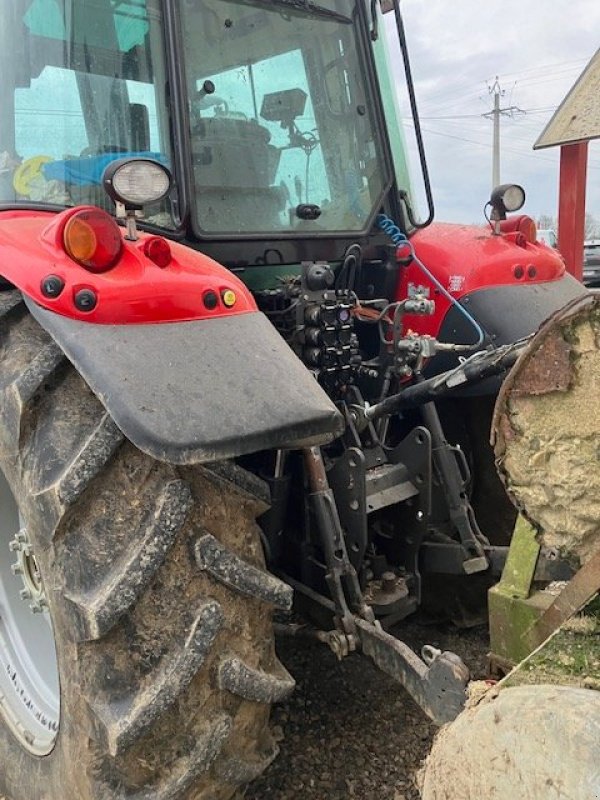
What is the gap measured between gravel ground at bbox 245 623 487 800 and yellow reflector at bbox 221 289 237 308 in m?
1.27

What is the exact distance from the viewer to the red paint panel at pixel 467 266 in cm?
281

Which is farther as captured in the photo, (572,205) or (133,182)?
(572,205)

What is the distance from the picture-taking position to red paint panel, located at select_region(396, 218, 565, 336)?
2.81m

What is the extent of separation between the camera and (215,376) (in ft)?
5.42

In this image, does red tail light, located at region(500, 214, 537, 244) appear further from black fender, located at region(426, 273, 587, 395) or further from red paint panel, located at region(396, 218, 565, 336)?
black fender, located at region(426, 273, 587, 395)

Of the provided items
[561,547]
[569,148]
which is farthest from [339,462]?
[569,148]

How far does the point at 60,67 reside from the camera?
224cm

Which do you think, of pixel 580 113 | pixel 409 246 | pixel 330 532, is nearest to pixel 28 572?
pixel 330 532

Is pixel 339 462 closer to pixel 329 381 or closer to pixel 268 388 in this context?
pixel 329 381

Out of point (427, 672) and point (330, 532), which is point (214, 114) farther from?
point (427, 672)

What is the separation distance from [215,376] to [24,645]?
1.17 meters

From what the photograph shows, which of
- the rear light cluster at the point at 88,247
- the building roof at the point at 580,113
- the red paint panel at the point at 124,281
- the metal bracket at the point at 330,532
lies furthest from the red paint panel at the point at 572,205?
the rear light cluster at the point at 88,247

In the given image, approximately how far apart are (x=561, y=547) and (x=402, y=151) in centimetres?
204

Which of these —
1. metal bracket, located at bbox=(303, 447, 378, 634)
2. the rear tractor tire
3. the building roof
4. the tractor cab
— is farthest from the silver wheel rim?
the building roof
